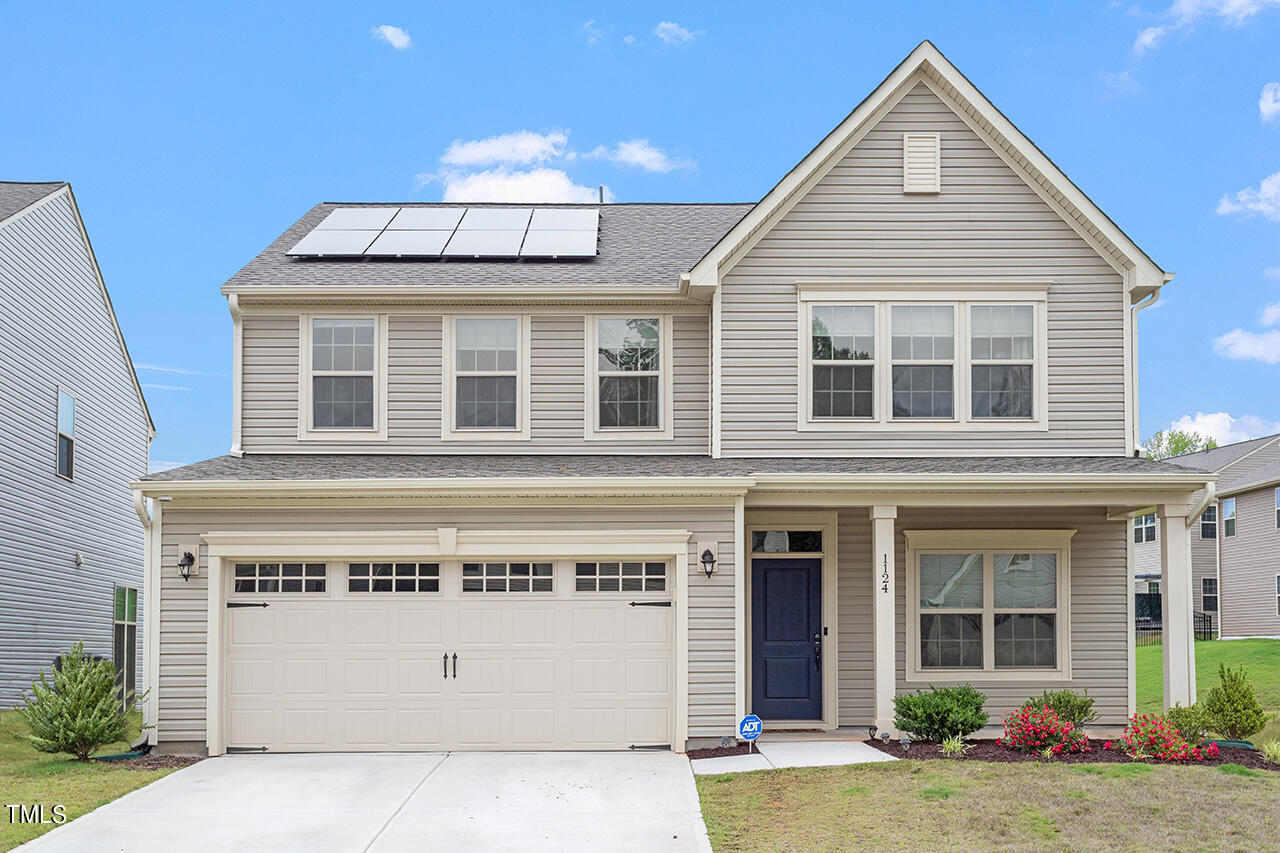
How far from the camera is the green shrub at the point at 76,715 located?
12.8 metres

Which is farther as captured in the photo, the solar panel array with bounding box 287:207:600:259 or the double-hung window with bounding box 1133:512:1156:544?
the double-hung window with bounding box 1133:512:1156:544

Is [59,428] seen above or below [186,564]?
above

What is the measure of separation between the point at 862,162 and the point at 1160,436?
49.4 meters

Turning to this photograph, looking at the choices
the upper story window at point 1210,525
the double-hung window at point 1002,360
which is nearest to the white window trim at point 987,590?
the double-hung window at point 1002,360

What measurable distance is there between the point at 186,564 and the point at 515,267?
5.69 m

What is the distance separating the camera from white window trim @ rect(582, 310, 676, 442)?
15195 millimetres

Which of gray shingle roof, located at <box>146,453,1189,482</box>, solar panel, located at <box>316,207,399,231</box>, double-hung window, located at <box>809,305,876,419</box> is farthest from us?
solar panel, located at <box>316,207,399,231</box>

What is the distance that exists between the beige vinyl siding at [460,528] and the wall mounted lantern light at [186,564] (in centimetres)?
9

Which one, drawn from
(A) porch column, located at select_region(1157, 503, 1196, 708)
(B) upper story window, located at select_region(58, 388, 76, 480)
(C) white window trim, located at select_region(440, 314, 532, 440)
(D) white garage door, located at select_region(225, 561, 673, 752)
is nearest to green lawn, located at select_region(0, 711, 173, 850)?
(D) white garage door, located at select_region(225, 561, 673, 752)

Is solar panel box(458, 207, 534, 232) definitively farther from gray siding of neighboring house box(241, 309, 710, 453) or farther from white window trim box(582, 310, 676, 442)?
A: white window trim box(582, 310, 676, 442)

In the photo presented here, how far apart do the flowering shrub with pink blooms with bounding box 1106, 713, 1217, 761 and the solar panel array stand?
9028mm

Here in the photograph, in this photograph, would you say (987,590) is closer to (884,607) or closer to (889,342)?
(884,607)

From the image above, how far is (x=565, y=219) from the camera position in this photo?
726 inches

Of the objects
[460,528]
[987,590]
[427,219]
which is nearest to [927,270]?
[987,590]
